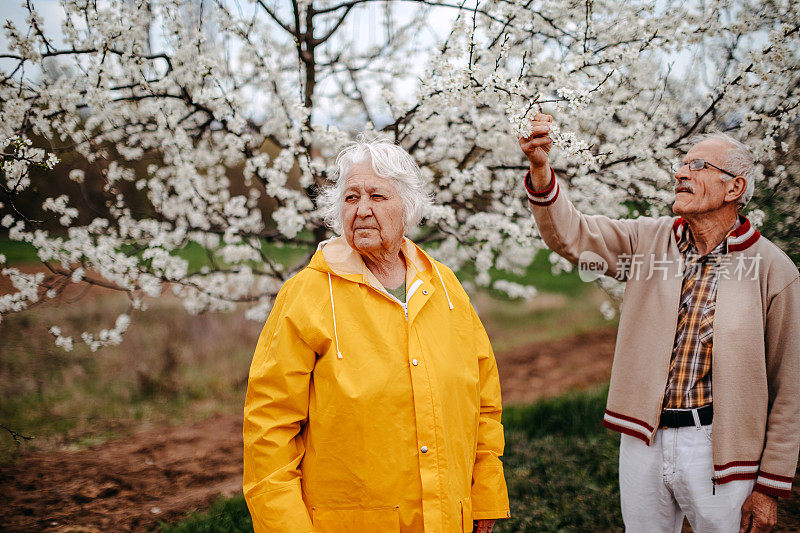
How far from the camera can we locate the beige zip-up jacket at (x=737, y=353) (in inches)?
80.0

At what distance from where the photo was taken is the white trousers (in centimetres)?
208

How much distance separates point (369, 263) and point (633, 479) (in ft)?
4.92

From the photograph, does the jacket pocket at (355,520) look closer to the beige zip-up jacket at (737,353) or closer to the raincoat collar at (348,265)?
the raincoat collar at (348,265)

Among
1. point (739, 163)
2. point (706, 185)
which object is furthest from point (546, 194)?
point (739, 163)

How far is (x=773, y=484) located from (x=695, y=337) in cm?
62

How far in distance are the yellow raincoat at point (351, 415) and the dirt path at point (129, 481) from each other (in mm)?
2300

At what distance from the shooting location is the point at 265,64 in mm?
3994

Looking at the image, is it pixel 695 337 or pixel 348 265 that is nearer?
pixel 348 265

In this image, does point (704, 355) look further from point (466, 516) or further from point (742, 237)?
point (466, 516)

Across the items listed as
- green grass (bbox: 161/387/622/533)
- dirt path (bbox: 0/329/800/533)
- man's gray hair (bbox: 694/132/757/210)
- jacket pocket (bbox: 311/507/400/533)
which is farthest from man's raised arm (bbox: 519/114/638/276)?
dirt path (bbox: 0/329/800/533)

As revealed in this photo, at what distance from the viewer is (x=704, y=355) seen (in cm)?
213

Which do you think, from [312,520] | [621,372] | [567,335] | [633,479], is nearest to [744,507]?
[633,479]

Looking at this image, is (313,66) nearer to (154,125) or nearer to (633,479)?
(154,125)

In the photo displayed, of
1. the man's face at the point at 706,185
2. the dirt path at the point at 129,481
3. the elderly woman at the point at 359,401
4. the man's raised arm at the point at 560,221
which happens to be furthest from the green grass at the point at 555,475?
the man's face at the point at 706,185
